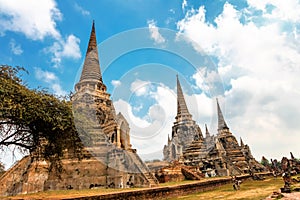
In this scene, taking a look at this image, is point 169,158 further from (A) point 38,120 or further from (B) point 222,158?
(A) point 38,120

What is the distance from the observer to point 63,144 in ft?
46.5

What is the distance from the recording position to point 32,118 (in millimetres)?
11164

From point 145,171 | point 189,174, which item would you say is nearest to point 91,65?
point 189,174

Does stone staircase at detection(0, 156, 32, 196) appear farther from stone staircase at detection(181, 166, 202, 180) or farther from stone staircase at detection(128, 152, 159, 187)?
stone staircase at detection(181, 166, 202, 180)

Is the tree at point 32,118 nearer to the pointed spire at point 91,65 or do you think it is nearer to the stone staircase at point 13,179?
the stone staircase at point 13,179

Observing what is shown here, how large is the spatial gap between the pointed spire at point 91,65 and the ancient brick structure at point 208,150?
19322mm

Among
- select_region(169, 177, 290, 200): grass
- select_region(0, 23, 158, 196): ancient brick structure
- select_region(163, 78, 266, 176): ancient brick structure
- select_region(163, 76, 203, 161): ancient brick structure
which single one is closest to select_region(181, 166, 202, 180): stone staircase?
select_region(163, 78, 266, 176): ancient brick structure

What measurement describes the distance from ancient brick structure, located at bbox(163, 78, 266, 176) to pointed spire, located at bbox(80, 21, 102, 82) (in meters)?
19.3

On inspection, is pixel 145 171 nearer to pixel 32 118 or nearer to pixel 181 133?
pixel 32 118

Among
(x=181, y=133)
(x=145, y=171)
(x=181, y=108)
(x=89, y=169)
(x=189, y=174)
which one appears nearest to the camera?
(x=145, y=171)

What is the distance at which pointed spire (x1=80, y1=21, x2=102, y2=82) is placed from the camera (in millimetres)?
37094

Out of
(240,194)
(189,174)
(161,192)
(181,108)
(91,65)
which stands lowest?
(240,194)

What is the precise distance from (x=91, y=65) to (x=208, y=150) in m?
23.7

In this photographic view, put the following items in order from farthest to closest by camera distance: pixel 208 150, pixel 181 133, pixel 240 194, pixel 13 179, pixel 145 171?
pixel 181 133
pixel 208 150
pixel 145 171
pixel 13 179
pixel 240 194
